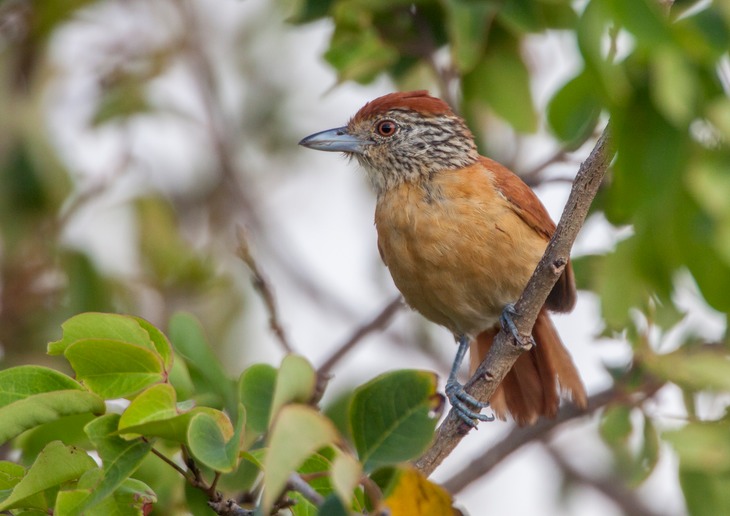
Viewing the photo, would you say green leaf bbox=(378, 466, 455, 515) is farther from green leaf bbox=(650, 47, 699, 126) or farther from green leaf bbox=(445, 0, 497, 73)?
green leaf bbox=(445, 0, 497, 73)

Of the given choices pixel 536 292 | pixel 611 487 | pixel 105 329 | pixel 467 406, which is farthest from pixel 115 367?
pixel 611 487

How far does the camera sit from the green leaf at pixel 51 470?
215cm

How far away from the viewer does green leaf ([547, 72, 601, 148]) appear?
3408 mm

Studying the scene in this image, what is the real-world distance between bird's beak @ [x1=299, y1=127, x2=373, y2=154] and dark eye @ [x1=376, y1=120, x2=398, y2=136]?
0.07m

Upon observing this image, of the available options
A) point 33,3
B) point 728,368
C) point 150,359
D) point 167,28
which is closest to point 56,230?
point 33,3

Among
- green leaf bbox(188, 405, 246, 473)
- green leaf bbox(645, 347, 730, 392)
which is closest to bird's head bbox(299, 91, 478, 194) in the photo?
green leaf bbox(645, 347, 730, 392)

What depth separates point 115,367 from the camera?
7.34ft

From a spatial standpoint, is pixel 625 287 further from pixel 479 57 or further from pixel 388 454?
pixel 388 454

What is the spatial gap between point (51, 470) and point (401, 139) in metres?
2.55

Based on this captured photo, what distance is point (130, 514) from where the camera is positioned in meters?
2.28

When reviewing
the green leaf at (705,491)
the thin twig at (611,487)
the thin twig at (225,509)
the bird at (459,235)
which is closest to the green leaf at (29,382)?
the thin twig at (225,509)

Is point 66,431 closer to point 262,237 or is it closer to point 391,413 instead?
point 391,413

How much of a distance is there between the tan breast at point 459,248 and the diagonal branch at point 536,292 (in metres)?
0.65

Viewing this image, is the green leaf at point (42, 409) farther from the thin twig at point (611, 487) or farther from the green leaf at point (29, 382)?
the thin twig at point (611, 487)
